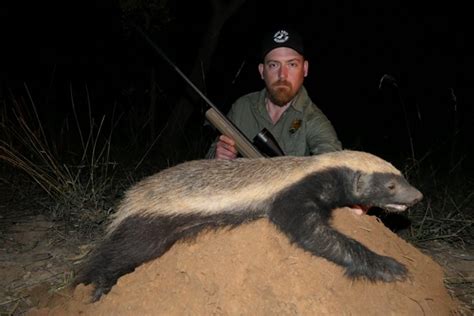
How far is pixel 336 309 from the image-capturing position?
2.70 m

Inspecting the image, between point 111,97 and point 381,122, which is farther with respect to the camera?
point 381,122

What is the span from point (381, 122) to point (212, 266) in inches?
555

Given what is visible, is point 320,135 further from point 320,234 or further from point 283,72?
point 320,234

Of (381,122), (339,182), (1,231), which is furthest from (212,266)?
(381,122)

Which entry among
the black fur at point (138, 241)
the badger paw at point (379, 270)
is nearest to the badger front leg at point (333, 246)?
the badger paw at point (379, 270)

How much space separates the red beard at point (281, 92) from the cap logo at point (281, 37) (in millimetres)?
426

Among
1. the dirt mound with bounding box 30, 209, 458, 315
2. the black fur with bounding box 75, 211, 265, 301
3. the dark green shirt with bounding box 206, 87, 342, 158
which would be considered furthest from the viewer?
the dark green shirt with bounding box 206, 87, 342, 158

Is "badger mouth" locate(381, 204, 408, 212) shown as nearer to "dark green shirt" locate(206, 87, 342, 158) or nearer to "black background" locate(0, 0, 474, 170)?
"dark green shirt" locate(206, 87, 342, 158)

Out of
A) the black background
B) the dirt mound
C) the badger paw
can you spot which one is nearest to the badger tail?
the dirt mound

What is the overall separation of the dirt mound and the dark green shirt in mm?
2076

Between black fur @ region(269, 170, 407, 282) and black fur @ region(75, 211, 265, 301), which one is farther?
black fur @ region(75, 211, 265, 301)

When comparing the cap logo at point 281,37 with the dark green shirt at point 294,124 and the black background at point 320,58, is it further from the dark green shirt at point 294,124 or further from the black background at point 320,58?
the black background at point 320,58

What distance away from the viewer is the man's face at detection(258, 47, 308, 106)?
17.2 feet

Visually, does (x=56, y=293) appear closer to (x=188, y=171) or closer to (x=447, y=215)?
(x=188, y=171)
